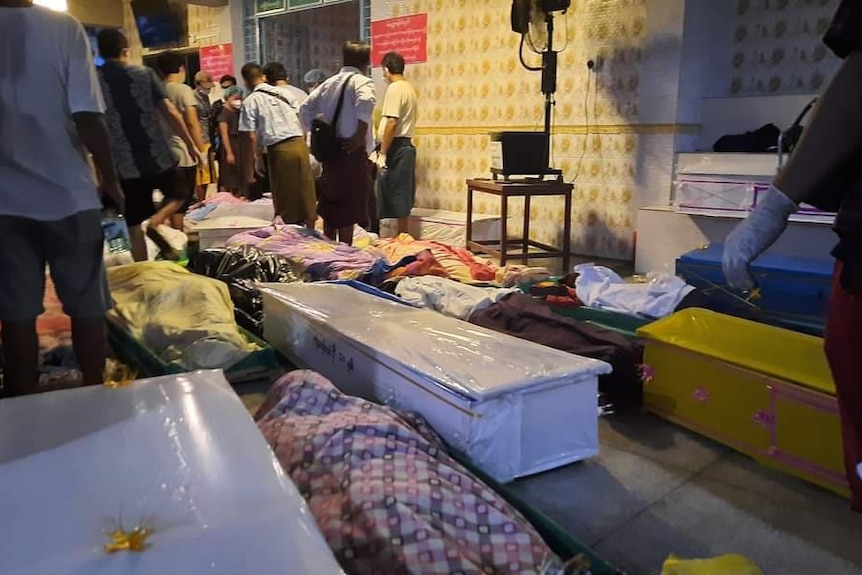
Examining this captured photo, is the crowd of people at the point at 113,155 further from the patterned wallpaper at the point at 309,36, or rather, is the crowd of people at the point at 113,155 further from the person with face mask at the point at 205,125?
the patterned wallpaper at the point at 309,36

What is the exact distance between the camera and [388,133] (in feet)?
17.5

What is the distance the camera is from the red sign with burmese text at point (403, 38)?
21.4 feet

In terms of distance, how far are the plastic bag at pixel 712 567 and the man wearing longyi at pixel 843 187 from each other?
0.97ft

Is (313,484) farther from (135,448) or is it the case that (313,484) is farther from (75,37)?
(75,37)

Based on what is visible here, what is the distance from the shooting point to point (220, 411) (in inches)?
57.3

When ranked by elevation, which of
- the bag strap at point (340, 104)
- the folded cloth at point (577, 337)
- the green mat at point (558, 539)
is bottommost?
the green mat at point (558, 539)

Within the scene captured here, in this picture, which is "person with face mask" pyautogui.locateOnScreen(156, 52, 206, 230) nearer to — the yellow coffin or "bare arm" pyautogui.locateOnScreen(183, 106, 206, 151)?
"bare arm" pyautogui.locateOnScreen(183, 106, 206, 151)

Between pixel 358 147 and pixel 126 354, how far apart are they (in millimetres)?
2077

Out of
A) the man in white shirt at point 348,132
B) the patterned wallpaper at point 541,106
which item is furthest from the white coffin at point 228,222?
the patterned wallpaper at point 541,106

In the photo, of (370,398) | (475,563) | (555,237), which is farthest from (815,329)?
(555,237)

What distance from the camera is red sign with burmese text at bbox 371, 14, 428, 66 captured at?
6508mm

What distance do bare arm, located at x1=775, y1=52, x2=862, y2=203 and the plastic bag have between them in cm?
74

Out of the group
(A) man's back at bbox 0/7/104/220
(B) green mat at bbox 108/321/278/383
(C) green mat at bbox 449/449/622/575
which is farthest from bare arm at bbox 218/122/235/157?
(C) green mat at bbox 449/449/622/575

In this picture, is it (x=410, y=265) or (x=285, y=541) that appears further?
(x=410, y=265)
